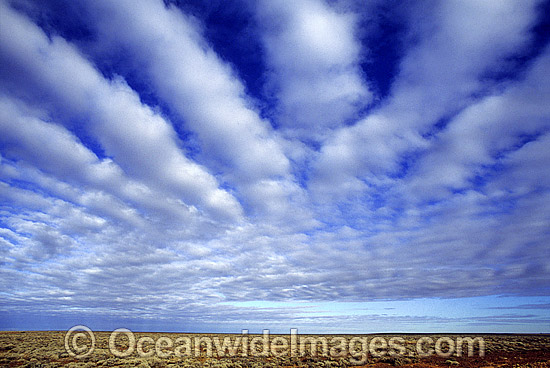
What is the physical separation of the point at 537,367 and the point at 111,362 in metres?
40.7

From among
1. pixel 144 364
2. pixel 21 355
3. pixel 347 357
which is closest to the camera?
pixel 144 364

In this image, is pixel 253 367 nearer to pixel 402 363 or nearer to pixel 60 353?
pixel 402 363

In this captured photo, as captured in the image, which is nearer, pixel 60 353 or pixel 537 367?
pixel 537 367

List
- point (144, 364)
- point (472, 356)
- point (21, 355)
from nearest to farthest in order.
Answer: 1. point (144, 364)
2. point (21, 355)
3. point (472, 356)

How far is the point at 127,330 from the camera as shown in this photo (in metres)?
74.0

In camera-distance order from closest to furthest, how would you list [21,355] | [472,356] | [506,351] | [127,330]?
[21,355] < [472,356] < [506,351] < [127,330]

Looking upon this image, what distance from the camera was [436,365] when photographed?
32594mm

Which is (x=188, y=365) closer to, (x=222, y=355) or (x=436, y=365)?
(x=222, y=355)

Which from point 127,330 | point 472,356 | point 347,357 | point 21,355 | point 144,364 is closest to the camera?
point 144,364

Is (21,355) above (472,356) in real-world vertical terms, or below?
above

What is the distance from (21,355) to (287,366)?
2703 centimetres

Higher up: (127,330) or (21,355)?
(21,355)

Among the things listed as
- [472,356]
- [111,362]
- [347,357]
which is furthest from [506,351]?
[111,362]

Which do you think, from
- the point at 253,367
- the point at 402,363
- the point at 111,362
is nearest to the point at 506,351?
the point at 402,363
